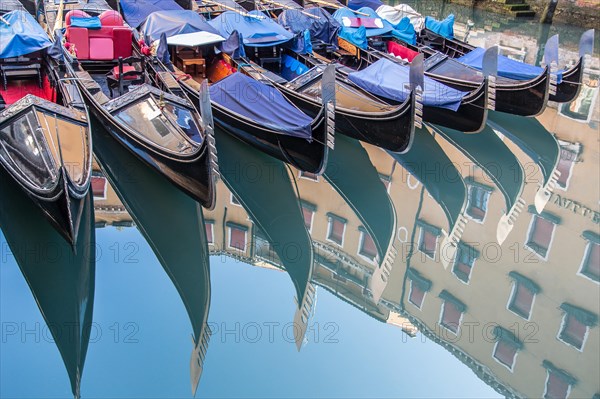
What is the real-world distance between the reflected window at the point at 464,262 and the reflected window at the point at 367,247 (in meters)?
0.60

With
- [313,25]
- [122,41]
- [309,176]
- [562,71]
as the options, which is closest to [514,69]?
[562,71]

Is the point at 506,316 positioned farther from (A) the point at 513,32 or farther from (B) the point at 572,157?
(A) the point at 513,32

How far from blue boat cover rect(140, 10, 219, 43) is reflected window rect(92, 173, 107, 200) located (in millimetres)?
1996

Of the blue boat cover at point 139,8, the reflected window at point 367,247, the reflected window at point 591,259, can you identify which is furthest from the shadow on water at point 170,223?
the reflected window at point 591,259

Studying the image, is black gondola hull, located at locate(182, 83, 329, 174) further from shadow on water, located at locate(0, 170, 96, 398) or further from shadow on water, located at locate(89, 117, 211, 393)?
shadow on water, located at locate(0, 170, 96, 398)

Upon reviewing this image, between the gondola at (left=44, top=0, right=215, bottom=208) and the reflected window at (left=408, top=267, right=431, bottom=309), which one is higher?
the gondola at (left=44, top=0, right=215, bottom=208)

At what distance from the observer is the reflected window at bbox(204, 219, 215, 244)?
511 cm

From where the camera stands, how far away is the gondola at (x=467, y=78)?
6.74m

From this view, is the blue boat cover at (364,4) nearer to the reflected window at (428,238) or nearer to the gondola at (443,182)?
the gondola at (443,182)

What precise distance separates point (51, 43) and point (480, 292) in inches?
170

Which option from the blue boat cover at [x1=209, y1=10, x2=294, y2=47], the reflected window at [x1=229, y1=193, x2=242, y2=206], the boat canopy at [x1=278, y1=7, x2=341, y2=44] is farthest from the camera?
the boat canopy at [x1=278, y1=7, x2=341, y2=44]

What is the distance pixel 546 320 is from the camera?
468 cm

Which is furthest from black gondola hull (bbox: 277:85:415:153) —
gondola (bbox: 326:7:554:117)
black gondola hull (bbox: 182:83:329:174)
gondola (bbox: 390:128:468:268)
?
gondola (bbox: 326:7:554:117)

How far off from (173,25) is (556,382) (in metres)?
5.01
